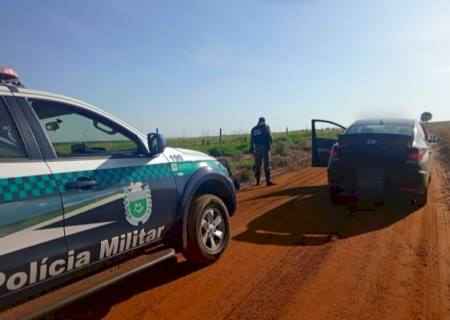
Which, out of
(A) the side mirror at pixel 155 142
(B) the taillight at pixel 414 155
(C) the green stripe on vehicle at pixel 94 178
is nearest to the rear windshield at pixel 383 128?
(B) the taillight at pixel 414 155

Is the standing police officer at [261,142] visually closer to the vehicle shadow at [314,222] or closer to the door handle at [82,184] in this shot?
the vehicle shadow at [314,222]

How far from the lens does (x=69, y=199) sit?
120 inches

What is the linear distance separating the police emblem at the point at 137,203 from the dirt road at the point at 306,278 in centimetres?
79

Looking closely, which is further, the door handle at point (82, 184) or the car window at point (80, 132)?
the car window at point (80, 132)

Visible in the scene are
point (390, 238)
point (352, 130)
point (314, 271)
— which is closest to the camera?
point (314, 271)

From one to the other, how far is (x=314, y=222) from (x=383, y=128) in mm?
2709

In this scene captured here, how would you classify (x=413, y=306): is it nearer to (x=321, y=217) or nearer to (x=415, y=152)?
(x=321, y=217)

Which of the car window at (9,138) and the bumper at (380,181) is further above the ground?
the car window at (9,138)

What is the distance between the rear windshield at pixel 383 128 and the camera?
7637 millimetres

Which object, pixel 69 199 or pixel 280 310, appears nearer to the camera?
pixel 69 199

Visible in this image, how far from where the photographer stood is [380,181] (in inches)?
282

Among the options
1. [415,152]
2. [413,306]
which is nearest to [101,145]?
[413,306]

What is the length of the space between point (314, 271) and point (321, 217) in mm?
2733

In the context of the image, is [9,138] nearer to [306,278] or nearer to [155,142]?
[155,142]
